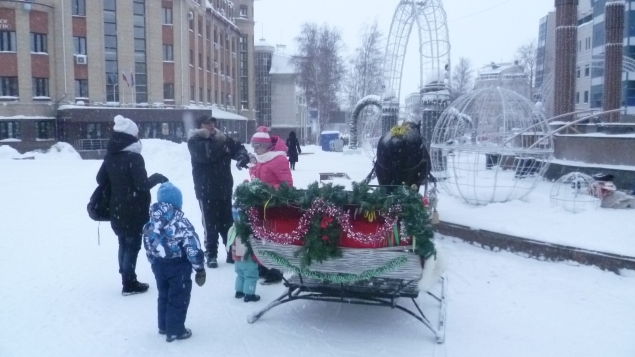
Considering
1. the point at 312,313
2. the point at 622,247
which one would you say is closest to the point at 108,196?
the point at 312,313

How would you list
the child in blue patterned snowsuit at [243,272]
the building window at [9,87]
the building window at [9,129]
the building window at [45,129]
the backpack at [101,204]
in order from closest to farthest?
the child in blue patterned snowsuit at [243,272]
the backpack at [101,204]
the building window at [9,129]
the building window at [9,87]
the building window at [45,129]

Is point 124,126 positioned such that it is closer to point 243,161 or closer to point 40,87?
point 243,161

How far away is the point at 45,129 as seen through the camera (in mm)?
37656

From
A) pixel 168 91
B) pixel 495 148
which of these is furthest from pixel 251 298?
pixel 168 91

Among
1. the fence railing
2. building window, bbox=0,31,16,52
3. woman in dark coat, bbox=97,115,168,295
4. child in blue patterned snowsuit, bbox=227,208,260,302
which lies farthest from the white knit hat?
building window, bbox=0,31,16,52

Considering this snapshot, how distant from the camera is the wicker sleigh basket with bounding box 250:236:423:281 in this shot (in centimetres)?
479

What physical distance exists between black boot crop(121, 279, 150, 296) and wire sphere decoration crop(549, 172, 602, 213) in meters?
6.88

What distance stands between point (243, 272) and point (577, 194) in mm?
6527

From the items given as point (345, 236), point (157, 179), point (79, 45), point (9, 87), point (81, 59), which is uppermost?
point (79, 45)

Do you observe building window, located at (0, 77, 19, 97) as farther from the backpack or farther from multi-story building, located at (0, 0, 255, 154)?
the backpack

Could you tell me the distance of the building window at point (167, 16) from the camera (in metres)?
43.2

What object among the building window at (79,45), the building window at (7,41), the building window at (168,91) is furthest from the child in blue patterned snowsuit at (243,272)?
the building window at (168,91)

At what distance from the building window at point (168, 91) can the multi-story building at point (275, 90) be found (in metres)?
26.7

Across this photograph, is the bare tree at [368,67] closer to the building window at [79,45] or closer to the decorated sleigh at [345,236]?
the building window at [79,45]
